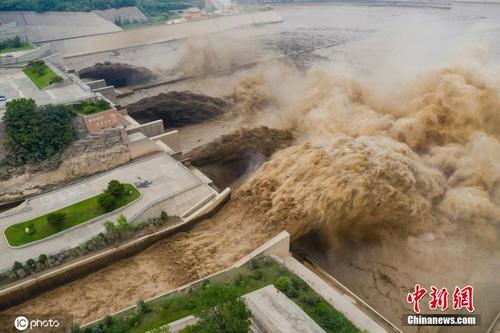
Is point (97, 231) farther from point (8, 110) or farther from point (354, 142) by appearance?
point (354, 142)

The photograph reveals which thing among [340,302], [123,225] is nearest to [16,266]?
[123,225]

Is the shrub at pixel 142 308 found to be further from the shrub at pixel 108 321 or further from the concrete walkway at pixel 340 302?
the concrete walkway at pixel 340 302

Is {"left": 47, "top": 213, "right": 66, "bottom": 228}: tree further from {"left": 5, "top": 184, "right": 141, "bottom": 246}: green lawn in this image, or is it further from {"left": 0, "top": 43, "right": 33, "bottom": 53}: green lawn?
{"left": 0, "top": 43, "right": 33, "bottom": 53}: green lawn

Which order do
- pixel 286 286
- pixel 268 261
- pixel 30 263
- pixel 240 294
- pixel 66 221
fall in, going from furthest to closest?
pixel 66 221 → pixel 268 261 → pixel 30 263 → pixel 286 286 → pixel 240 294

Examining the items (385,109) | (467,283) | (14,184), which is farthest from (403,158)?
(14,184)

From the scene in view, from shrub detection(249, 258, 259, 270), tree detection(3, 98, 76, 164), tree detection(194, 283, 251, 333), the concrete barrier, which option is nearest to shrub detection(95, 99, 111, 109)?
tree detection(3, 98, 76, 164)

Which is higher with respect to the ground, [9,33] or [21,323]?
[9,33]

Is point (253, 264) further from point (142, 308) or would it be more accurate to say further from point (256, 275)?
point (142, 308)

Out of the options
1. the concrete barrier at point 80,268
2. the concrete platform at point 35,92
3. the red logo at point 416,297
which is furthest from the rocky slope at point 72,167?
the red logo at point 416,297
